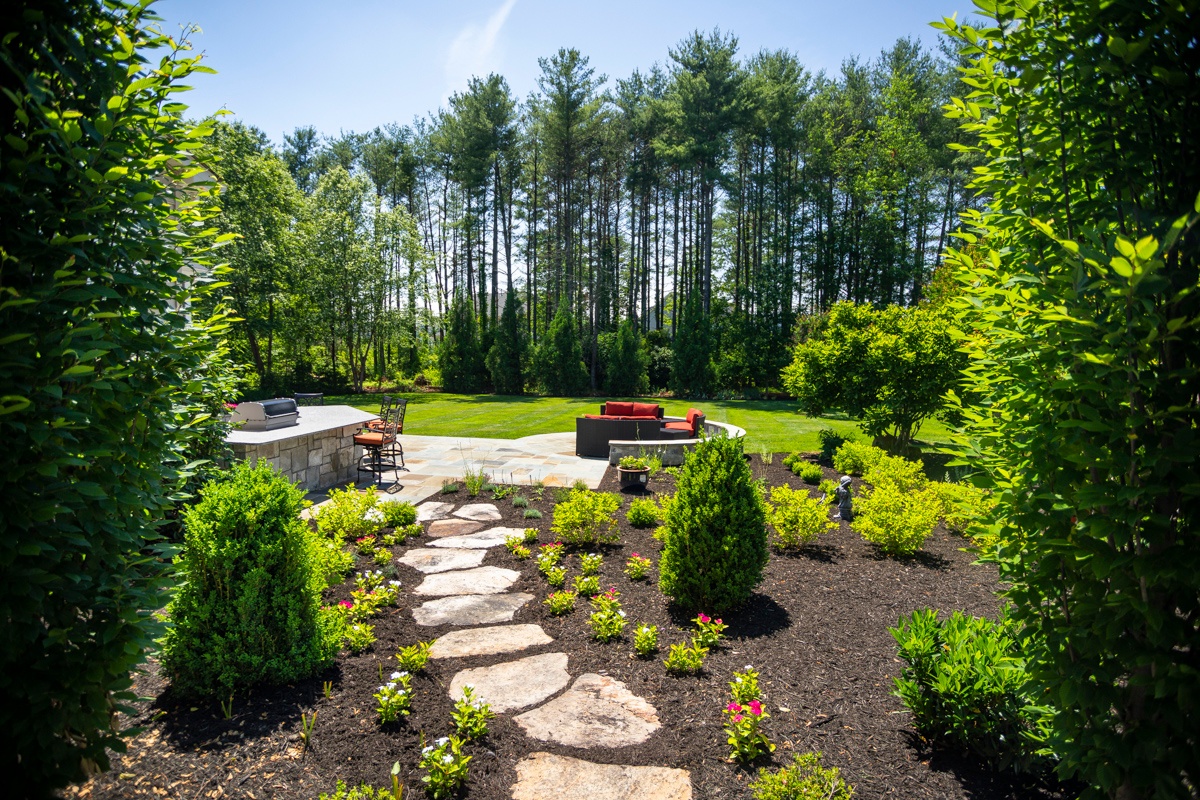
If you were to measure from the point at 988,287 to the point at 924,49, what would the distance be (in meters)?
34.0

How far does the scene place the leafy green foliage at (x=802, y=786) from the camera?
2.18 meters

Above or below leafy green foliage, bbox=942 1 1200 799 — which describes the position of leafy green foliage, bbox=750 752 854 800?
below

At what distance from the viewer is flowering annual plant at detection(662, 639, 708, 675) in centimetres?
329

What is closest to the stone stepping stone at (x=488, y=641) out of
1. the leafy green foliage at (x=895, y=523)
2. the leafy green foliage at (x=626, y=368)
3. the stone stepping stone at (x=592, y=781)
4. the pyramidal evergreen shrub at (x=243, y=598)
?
the pyramidal evergreen shrub at (x=243, y=598)

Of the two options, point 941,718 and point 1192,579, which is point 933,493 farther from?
point 1192,579

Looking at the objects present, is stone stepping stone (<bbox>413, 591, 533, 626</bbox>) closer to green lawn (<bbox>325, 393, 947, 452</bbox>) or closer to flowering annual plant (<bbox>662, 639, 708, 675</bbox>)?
flowering annual plant (<bbox>662, 639, 708, 675</bbox>)

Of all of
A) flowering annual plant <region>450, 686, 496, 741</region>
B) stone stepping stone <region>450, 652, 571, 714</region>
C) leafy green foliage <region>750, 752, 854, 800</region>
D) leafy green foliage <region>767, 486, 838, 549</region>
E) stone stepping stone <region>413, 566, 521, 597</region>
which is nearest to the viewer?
leafy green foliage <region>750, 752, 854, 800</region>

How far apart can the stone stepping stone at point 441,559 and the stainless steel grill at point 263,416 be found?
3.87 meters

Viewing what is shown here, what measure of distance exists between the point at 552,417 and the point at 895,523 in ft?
42.2

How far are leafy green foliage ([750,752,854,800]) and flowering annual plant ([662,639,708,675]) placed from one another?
928 millimetres

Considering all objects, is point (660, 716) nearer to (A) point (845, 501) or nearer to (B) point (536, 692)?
(B) point (536, 692)

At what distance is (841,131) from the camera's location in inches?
1102

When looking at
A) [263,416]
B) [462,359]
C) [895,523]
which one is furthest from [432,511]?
[462,359]

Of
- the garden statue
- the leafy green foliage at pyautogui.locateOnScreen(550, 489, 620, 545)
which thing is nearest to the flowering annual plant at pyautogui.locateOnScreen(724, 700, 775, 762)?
the leafy green foliage at pyautogui.locateOnScreen(550, 489, 620, 545)
